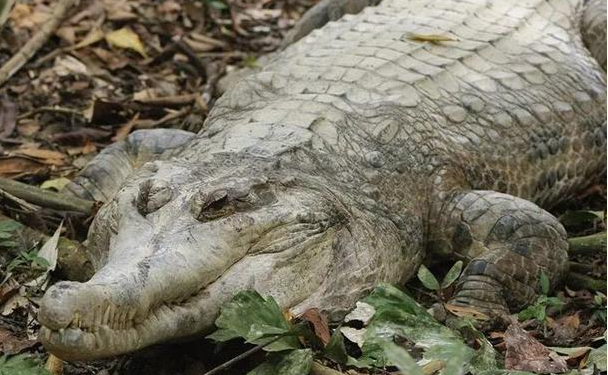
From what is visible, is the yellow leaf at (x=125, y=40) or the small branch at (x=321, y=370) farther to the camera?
the yellow leaf at (x=125, y=40)

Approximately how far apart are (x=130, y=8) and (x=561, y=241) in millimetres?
3339

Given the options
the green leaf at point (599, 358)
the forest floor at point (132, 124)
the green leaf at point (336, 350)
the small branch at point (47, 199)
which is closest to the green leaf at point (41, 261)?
the forest floor at point (132, 124)

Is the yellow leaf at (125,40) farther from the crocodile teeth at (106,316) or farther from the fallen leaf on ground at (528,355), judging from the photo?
the crocodile teeth at (106,316)

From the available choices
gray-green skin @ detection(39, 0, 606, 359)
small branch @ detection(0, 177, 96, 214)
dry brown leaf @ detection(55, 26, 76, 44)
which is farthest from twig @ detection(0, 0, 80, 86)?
small branch @ detection(0, 177, 96, 214)

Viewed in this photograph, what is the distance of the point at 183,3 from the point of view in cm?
650

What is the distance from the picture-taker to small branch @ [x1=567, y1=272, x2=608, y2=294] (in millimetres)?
4004

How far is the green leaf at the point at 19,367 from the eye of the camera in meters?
2.78

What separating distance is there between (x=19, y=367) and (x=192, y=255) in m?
0.53

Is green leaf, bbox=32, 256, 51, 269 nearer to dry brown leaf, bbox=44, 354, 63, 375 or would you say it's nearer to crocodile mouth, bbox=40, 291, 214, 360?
dry brown leaf, bbox=44, 354, 63, 375

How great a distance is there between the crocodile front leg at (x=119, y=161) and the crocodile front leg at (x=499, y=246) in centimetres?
113

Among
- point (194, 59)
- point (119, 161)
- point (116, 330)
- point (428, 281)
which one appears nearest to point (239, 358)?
point (116, 330)

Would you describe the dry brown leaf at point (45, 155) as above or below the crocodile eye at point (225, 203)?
below

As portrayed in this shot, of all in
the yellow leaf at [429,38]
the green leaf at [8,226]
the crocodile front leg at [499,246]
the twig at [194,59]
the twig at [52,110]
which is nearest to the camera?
the green leaf at [8,226]

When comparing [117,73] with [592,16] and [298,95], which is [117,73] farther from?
[592,16]
